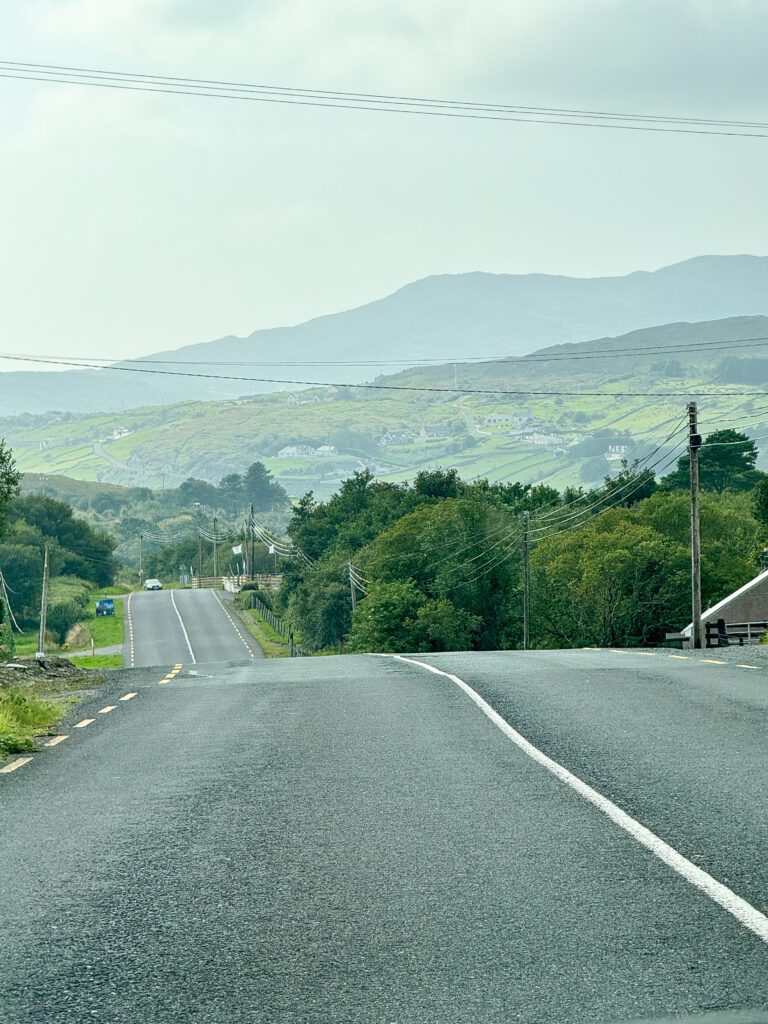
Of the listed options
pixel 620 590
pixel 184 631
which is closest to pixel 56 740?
pixel 620 590

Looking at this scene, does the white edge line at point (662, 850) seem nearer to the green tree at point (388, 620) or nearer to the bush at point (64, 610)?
the green tree at point (388, 620)

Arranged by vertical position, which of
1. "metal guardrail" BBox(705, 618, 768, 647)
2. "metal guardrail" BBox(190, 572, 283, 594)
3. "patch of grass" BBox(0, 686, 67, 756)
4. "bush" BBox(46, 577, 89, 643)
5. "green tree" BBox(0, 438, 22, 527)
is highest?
"metal guardrail" BBox(190, 572, 283, 594)

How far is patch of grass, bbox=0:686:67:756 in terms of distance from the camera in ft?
44.2

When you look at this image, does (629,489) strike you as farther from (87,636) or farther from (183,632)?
(87,636)

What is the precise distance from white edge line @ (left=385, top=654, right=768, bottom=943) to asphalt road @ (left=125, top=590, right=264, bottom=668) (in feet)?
176

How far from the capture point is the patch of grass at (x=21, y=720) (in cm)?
1348

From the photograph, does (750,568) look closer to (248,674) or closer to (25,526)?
(248,674)

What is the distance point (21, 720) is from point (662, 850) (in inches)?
383

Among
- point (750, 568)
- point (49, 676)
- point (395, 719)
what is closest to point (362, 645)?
point (750, 568)

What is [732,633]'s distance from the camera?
176ft

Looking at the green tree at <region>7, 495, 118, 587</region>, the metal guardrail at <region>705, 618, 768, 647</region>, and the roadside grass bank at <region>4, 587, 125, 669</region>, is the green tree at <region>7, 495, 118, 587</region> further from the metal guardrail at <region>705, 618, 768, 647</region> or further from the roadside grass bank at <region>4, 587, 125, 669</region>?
the metal guardrail at <region>705, 618, 768, 647</region>

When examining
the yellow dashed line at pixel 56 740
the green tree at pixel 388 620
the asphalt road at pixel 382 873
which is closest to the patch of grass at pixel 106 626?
the green tree at pixel 388 620

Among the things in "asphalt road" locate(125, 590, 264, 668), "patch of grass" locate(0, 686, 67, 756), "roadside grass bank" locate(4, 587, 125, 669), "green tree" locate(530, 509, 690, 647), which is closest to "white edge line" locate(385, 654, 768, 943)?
"patch of grass" locate(0, 686, 67, 756)

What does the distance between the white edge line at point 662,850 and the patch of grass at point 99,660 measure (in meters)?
65.1
